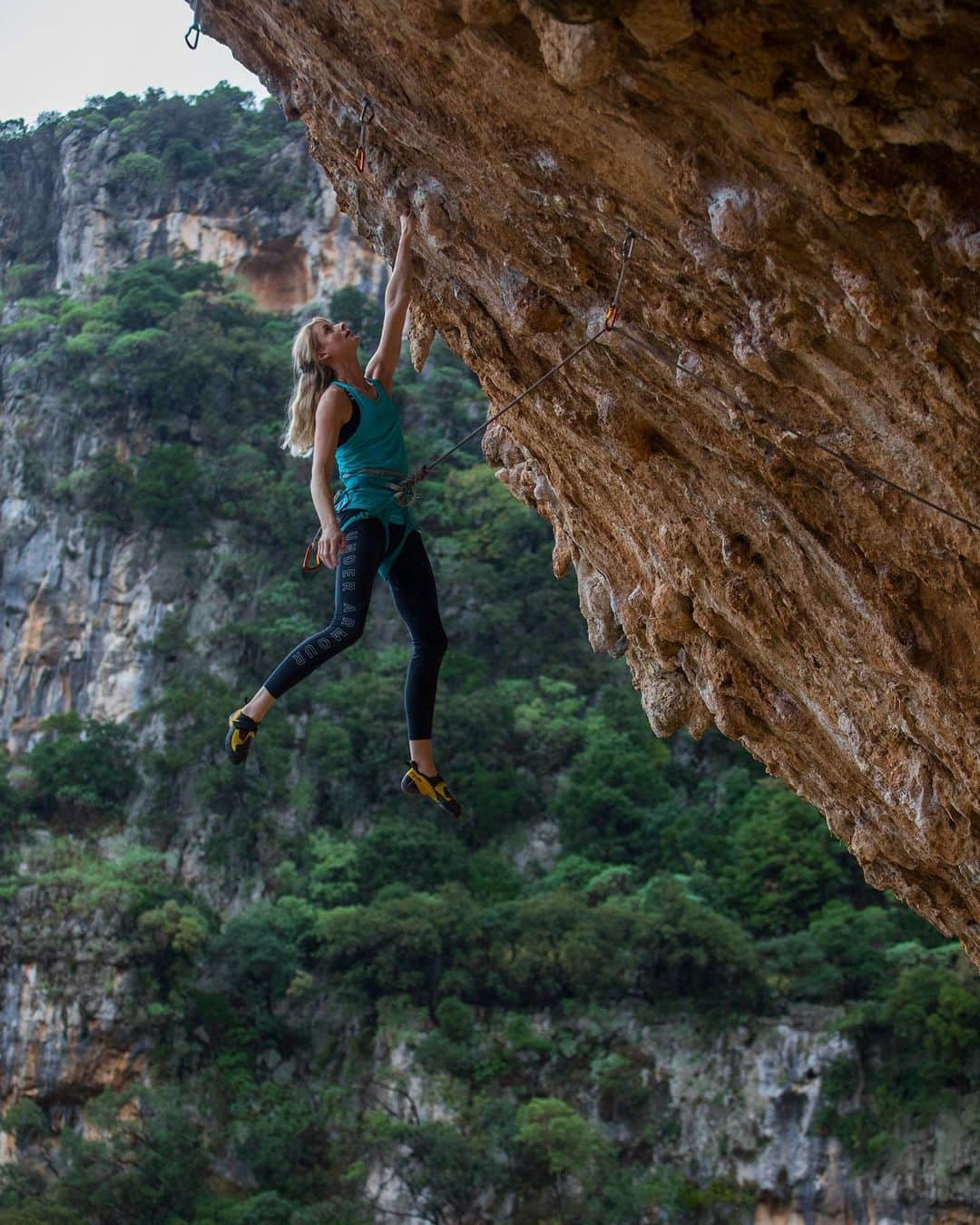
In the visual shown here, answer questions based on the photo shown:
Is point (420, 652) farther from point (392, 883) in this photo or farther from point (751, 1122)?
point (392, 883)

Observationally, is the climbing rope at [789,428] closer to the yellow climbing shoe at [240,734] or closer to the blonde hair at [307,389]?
the blonde hair at [307,389]

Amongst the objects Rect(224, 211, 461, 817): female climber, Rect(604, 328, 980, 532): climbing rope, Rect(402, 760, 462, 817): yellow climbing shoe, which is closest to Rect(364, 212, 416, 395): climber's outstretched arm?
Rect(224, 211, 461, 817): female climber

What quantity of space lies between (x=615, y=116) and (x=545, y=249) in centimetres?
93

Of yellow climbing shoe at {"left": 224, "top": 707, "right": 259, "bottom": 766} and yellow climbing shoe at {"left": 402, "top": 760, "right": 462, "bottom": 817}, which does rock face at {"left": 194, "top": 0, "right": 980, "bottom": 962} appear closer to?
yellow climbing shoe at {"left": 402, "top": 760, "right": 462, "bottom": 817}

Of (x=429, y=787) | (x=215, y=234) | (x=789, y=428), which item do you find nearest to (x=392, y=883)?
(x=215, y=234)

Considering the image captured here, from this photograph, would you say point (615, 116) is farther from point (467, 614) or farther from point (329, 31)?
point (467, 614)

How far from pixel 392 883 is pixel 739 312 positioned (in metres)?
22.2

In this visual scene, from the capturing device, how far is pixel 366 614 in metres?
4.34

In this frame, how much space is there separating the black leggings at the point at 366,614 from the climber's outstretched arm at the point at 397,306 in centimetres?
50

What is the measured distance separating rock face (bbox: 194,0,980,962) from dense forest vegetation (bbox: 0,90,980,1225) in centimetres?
1562

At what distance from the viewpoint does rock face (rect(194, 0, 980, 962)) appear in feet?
9.61

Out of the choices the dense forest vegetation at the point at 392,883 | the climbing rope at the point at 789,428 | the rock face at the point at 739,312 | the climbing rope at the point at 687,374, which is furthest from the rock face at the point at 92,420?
the climbing rope at the point at 789,428

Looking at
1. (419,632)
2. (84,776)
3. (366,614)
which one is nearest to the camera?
(366,614)

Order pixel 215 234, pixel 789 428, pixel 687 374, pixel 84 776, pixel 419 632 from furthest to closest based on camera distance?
pixel 215 234, pixel 84 776, pixel 419 632, pixel 687 374, pixel 789 428
